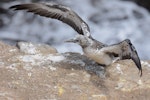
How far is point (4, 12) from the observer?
31.0 ft

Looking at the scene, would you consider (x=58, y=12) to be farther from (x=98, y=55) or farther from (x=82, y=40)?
(x=98, y=55)

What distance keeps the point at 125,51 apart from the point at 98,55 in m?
0.26

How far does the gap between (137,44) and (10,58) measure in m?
3.90

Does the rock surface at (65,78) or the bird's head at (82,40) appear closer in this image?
the rock surface at (65,78)

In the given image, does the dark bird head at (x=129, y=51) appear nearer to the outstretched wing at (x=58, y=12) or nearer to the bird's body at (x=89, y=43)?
the bird's body at (x=89, y=43)

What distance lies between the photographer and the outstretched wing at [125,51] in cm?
481

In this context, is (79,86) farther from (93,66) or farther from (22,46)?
(22,46)

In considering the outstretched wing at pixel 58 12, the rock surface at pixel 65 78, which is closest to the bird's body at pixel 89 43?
the outstretched wing at pixel 58 12

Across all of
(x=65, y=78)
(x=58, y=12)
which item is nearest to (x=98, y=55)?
(x=65, y=78)

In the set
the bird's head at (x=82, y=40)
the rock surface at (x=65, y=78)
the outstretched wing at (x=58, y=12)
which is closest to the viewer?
the rock surface at (x=65, y=78)

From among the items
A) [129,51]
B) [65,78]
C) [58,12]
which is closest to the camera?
[129,51]

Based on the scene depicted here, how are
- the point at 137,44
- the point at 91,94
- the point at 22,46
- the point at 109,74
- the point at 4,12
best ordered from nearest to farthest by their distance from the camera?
the point at 91,94
the point at 109,74
the point at 22,46
the point at 137,44
the point at 4,12

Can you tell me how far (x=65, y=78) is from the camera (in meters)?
4.96

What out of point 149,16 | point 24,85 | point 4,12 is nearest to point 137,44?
point 149,16
